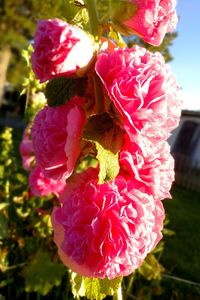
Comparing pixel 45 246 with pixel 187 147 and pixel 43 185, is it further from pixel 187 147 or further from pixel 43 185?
pixel 187 147

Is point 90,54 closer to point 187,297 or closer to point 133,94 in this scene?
point 133,94

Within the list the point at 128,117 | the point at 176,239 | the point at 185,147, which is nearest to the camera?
the point at 128,117

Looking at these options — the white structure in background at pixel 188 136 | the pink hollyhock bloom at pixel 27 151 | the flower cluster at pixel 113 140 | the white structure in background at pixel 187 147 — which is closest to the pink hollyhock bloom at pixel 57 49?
the flower cluster at pixel 113 140

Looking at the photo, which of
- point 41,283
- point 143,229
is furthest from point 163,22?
point 41,283

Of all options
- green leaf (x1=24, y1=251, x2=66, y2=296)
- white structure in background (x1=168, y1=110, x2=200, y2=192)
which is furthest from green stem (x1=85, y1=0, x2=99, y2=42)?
white structure in background (x1=168, y1=110, x2=200, y2=192)

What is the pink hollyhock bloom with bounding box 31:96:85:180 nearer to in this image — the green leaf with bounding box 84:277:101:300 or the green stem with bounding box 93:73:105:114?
the green stem with bounding box 93:73:105:114

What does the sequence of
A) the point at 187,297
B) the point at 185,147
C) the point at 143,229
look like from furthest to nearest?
the point at 185,147 → the point at 187,297 → the point at 143,229

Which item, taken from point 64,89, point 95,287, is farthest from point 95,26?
point 95,287
